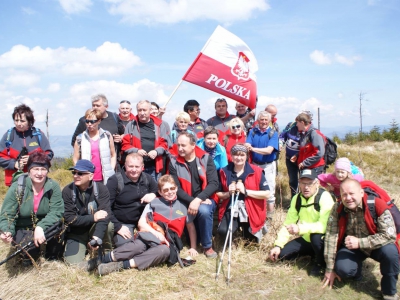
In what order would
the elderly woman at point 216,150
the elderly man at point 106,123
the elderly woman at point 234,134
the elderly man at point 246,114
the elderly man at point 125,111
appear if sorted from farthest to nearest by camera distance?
the elderly man at point 246,114 < the elderly man at point 125,111 < the elderly woman at point 234,134 < the elderly man at point 106,123 < the elderly woman at point 216,150

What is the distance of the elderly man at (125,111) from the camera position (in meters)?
6.77

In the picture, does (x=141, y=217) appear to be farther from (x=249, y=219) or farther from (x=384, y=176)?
(x=384, y=176)

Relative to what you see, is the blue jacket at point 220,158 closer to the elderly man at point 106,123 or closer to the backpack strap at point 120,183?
the backpack strap at point 120,183

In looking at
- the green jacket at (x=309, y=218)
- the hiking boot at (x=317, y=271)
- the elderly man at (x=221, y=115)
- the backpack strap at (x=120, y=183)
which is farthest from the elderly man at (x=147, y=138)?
the hiking boot at (x=317, y=271)

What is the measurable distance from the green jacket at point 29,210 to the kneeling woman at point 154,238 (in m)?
0.93

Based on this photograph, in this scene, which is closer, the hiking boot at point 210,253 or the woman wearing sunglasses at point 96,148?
the hiking boot at point 210,253

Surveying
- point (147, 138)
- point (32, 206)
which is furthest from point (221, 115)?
point (32, 206)

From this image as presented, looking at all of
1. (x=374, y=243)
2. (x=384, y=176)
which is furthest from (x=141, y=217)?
(x=384, y=176)

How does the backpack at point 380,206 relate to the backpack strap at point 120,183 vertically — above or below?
below

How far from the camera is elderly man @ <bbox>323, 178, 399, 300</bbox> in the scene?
3.88 m

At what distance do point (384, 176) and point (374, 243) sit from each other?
863 cm

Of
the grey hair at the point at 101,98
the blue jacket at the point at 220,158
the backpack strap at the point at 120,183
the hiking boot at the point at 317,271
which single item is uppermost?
the grey hair at the point at 101,98

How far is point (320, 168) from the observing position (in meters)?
6.59

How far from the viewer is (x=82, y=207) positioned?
4898 mm
